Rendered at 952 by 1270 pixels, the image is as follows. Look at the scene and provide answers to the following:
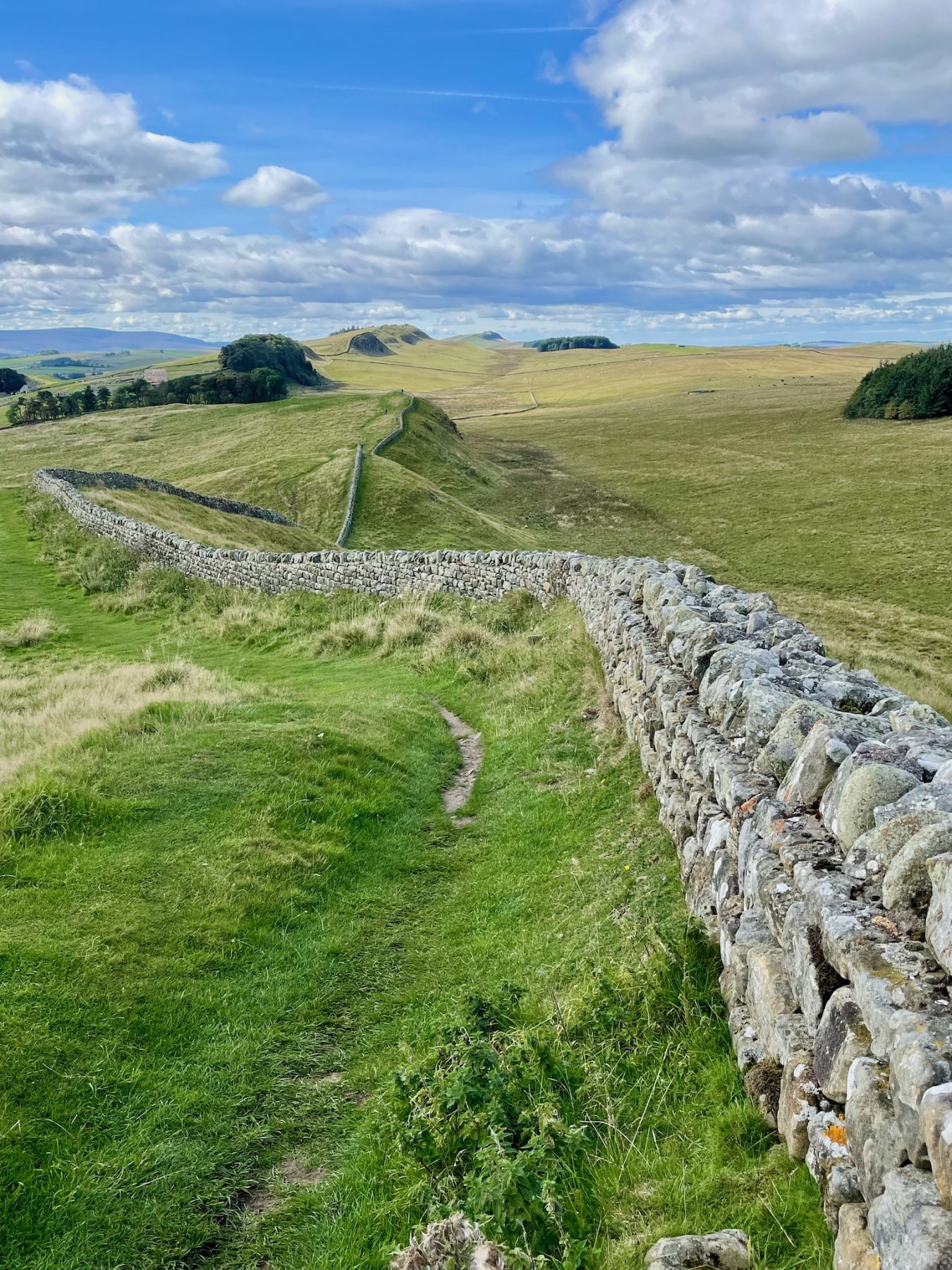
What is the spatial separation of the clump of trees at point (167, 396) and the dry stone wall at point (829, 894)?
109 m

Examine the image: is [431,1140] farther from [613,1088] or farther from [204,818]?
[204,818]

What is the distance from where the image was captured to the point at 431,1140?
16.1 feet

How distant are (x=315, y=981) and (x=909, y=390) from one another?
102 m

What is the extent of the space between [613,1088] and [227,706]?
1011 centimetres

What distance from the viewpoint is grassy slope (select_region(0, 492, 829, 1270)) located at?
4633 mm

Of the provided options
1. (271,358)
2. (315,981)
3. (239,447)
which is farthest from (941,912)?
(271,358)

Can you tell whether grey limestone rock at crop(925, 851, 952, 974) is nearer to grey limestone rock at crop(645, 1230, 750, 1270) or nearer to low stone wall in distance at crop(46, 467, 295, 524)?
grey limestone rock at crop(645, 1230, 750, 1270)

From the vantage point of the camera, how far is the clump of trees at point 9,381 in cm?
15012

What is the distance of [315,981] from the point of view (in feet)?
24.0

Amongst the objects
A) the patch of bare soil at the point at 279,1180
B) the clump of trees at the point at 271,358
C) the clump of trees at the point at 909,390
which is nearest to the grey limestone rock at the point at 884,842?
the patch of bare soil at the point at 279,1180

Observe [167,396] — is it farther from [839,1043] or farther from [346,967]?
[839,1043]

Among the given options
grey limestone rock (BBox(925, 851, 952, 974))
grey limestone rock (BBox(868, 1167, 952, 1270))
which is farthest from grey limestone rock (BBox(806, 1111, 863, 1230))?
grey limestone rock (BBox(925, 851, 952, 974))

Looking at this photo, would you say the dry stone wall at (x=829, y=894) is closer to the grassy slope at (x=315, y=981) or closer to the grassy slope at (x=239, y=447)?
the grassy slope at (x=315, y=981)

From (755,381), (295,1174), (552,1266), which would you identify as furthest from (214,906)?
(755,381)
